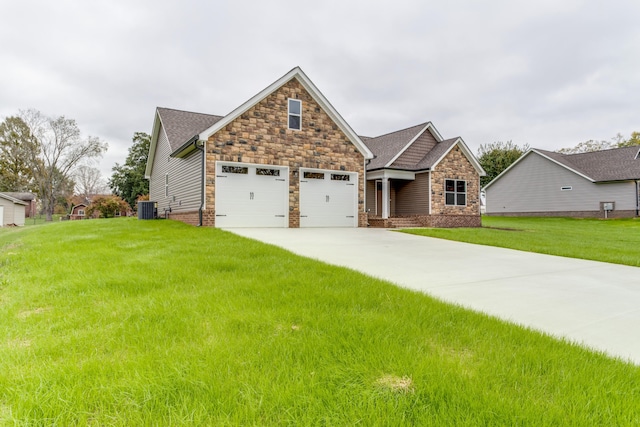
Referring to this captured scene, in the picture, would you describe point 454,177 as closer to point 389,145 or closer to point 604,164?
point 389,145

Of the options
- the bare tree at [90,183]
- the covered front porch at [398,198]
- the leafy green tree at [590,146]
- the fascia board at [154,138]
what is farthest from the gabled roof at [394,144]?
the bare tree at [90,183]

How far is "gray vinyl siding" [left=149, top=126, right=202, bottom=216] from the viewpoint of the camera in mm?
12316

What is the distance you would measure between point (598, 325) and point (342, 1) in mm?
12620

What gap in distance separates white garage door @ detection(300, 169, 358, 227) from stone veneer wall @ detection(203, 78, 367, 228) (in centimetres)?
26

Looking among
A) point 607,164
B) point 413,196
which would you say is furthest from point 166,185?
point 607,164

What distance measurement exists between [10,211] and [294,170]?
32.1 meters

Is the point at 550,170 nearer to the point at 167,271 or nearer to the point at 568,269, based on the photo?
the point at 568,269

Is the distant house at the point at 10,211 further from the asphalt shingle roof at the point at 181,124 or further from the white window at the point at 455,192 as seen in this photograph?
the white window at the point at 455,192

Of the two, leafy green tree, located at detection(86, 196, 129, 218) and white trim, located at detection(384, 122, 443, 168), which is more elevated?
white trim, located at detection(384, 122, 443, 168)

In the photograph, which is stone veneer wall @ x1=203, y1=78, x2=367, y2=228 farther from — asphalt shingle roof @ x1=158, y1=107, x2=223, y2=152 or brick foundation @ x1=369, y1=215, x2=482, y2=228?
asphalt shingle roof @ x1=158, y1=107, x2=223, y2=152

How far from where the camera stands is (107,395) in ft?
5.52

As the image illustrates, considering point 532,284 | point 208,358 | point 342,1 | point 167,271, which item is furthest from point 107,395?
point 342,1

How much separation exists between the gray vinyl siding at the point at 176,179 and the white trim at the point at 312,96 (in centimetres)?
127

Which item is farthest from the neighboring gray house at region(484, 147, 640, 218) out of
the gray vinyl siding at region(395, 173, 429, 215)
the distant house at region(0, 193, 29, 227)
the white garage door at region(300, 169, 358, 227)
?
the distant house at region(0, 193, 29, 227)
